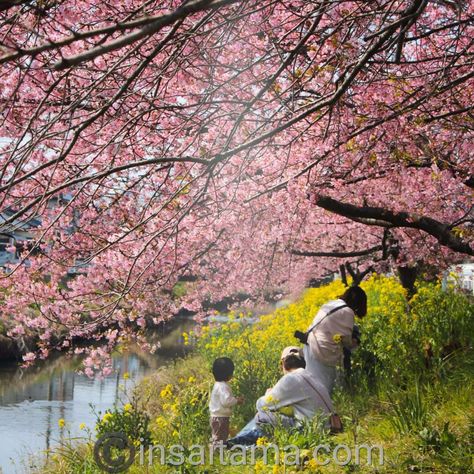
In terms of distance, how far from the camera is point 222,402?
7047mm

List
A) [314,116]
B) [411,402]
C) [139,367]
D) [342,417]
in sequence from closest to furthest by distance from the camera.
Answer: [411,402] < [314,116] < [342,417] < [139,367]

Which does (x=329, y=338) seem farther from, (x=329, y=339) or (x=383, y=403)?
(x=383, y=403)

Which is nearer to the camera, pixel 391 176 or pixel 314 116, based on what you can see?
pixel 314 116

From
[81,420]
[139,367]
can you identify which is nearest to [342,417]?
[81,420]

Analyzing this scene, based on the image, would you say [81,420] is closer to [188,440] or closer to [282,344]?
[282,344]

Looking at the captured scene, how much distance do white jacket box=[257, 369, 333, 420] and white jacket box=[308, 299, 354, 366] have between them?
90 centimetres

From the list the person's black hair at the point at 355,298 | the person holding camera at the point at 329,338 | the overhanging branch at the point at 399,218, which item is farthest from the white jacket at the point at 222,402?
the overhanging branch at the point at 399,218

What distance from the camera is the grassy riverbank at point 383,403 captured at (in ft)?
15.7

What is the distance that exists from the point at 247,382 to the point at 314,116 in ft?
13.0

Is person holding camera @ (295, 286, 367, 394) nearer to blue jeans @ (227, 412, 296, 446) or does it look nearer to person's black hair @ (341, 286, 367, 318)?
person's black hair @ (341, 286, 367, 318)

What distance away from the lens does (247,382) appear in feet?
28.6

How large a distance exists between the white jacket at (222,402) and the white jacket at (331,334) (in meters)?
0.92

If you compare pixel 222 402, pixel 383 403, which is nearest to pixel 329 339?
pixel 383 403

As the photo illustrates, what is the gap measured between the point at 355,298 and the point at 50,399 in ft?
32.8
